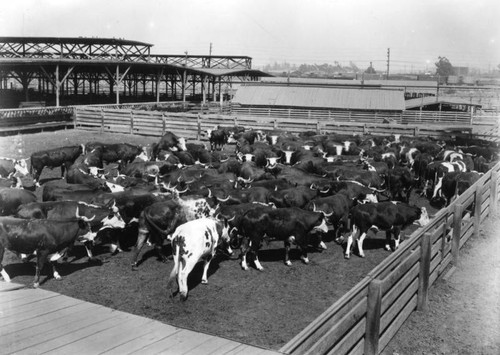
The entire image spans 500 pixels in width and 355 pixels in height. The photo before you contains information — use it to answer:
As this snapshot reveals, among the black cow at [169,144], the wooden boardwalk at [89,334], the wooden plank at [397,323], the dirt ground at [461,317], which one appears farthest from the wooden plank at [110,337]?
the black cow at [169,144]

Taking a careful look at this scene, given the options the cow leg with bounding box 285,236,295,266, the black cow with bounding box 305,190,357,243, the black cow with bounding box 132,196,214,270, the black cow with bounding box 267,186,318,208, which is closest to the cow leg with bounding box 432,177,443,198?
the black cow with bounding box 305,190,357,243

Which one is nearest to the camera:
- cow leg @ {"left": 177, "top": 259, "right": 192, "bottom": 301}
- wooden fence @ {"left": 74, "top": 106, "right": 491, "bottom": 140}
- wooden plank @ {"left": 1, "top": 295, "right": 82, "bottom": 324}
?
wooden plank @ {"left": 1, "top": 295, "right": 82, "bottom": 324}

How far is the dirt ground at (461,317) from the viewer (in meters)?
6.11

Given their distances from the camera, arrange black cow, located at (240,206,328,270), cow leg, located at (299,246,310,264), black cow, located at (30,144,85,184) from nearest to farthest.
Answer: black cow, located at (240,206,328,270) → cow leg, located at (299,246,310,264) → black cow, located at (30,144,85,184)

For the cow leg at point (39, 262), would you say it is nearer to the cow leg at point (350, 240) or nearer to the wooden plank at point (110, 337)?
the wooden plank at point (110, 337)

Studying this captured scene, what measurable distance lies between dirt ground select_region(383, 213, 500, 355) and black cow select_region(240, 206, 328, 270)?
2.78 metres

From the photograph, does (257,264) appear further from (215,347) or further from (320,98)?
(320,98)

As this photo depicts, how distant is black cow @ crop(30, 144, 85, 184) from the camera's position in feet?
53.4

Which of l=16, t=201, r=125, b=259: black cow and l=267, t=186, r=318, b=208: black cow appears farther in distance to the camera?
l=267, t=186, r=318, b=208: black cow

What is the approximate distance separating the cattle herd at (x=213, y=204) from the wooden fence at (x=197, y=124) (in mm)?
9461

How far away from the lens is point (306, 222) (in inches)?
396

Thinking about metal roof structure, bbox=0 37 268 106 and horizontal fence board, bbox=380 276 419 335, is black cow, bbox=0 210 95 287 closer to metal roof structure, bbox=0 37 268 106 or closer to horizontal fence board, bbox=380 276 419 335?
horizontal fence board, bbox=380 276 419 335

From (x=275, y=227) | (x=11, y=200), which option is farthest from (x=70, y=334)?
(x=11, y=200)

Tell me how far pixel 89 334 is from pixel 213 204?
18.2 ft
